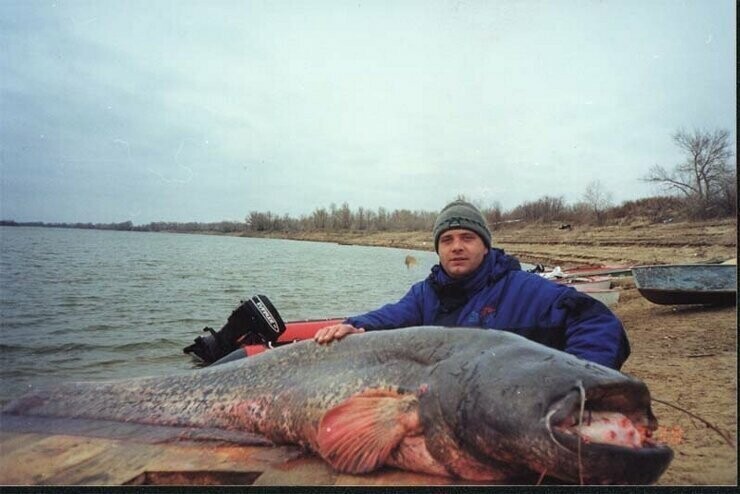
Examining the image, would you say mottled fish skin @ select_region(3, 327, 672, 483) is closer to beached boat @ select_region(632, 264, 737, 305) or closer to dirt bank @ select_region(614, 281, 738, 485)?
dirt bank @ select_region(614, 281, 738, 485)

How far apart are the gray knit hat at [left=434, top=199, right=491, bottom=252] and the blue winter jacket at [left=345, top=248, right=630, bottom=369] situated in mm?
197

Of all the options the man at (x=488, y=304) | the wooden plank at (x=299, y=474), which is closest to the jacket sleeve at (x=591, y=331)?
the man at (x=488, y=304)

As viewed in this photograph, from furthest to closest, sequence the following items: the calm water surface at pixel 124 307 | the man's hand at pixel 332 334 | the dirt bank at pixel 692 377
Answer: the calm water surface at pixel 124 307 → the man's hand at pixel 332 334 → the dirt bank at pixel 692 377

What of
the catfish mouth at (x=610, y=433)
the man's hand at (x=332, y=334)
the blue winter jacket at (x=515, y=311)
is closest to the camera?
the catfish mouth at (x=610, y=433)

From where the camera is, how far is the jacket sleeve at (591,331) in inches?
113

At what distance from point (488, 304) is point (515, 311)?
20 cm

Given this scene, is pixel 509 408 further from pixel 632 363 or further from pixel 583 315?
pixel 632 363

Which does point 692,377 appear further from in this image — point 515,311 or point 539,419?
point 539,419

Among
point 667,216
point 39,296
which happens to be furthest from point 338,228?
point 39,296

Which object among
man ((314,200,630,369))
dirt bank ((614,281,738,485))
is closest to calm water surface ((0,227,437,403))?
man ((314,200,630,369))

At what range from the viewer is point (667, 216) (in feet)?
97.9

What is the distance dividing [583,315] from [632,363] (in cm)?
443

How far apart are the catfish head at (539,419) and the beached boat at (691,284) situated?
911 cm

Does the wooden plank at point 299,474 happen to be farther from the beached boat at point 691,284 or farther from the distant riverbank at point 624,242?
the distant riverbank at point 624,242
